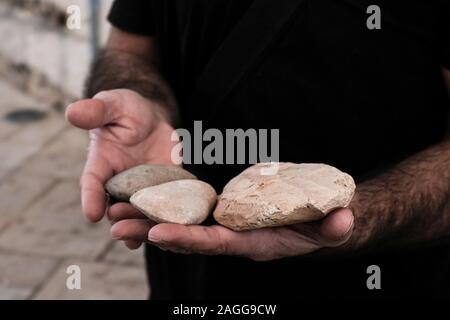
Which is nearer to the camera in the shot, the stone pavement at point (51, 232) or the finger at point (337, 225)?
the finger at point (337, 225)

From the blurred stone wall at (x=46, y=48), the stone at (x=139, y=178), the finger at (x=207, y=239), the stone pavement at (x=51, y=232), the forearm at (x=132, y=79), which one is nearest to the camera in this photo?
the finger at (x=207, y=239)

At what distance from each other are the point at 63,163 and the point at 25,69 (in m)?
1.46

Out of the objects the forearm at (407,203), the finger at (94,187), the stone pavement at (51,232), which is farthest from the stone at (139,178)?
the stone pavement at (51,232)

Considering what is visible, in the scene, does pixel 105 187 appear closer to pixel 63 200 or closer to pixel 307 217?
pixel 307 217

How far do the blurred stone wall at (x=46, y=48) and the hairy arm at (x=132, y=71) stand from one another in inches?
88.3

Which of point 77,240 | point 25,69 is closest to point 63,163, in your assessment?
point 77,240

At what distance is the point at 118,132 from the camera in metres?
1.34

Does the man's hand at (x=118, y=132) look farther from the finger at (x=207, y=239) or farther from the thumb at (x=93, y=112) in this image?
the finger at (x=207, y=239)

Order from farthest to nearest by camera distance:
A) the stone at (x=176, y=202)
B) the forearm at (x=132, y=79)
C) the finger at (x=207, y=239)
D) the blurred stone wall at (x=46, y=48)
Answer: the blurred stone wall at (x=46, y=48)
the forearm at (x=132, y=79)
the stone at (x=176, y=202)
the finger at (x=207, y=239)

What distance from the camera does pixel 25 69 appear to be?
472cm

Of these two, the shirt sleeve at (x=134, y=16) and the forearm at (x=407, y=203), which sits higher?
the shirt sleeve at (x=134, y=16)

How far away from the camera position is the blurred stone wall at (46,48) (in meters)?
4.24

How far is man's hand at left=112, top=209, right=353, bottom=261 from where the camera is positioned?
987 mm
